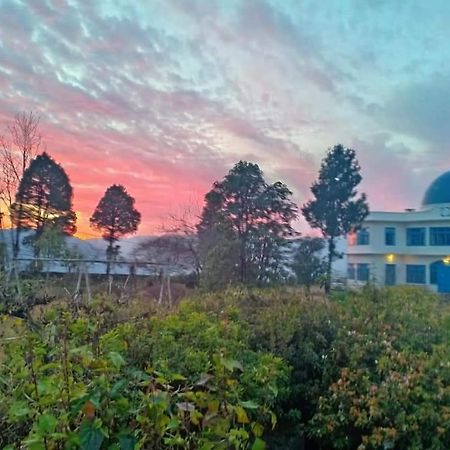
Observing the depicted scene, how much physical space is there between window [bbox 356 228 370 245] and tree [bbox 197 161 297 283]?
11.5 metres

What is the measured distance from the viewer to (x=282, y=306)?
473 centimetres

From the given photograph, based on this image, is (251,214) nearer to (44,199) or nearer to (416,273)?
(44,199)

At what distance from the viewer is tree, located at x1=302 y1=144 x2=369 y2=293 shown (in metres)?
22.8

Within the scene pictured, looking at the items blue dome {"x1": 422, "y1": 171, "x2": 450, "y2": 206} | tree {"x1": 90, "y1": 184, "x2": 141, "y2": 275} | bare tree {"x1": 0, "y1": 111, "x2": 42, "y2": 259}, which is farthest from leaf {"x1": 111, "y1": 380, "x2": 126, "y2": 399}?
blue dome {"x1": 422, "y1": 171, "x2": 450, "y2": 206}

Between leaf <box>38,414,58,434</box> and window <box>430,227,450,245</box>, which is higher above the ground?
window <box>430,227,450,245</box>

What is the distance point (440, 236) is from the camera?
82.4ft

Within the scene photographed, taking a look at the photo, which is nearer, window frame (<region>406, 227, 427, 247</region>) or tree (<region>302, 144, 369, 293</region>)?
tree (<region>302, 144, 369, 293</region>)

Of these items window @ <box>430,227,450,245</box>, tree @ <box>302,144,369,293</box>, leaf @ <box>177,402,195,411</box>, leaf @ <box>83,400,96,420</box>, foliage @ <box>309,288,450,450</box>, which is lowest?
foliage @ <box>309,288,450,450</box>

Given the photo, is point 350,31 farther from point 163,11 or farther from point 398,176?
point 398,176

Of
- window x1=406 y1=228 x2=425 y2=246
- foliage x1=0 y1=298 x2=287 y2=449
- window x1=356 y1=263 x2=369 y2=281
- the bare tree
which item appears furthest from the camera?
window x1=356 y1=263 x2=369 y2=281

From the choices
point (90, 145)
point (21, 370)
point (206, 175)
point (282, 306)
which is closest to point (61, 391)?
point (21, 370)

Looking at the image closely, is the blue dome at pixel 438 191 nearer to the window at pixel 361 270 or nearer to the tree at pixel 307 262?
the window at pixel 361 270

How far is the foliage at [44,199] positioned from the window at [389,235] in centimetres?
1725

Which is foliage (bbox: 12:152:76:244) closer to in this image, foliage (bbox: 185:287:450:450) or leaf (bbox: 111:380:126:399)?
foliage (bbox: 185:287:450:450)
